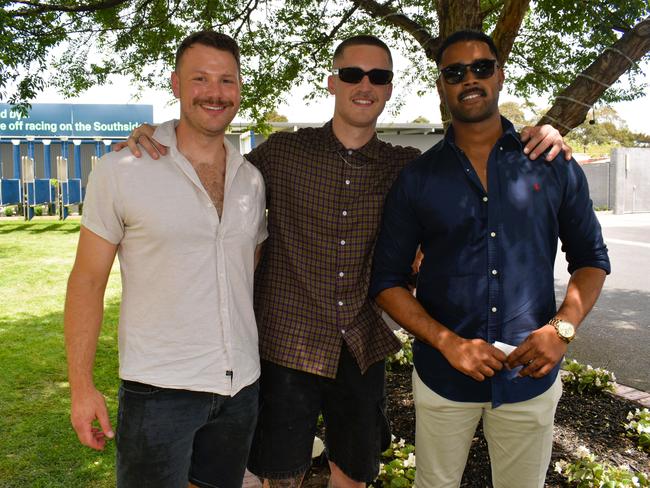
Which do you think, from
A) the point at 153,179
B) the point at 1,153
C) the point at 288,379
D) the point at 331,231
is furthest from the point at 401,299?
the point at 1,153

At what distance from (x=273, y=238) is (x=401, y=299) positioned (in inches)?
26.6

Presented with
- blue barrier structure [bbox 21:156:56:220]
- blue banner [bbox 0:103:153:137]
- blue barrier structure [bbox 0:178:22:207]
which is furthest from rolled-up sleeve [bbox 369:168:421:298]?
blue banner [bbox 0:103:153:137]

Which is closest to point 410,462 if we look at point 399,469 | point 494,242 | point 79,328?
point 399,469

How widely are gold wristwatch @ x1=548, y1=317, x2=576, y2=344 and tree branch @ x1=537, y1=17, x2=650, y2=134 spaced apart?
1.72 metres

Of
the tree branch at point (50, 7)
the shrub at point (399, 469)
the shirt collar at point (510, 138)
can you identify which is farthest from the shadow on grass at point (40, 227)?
the shirt collar at point (510, 138)

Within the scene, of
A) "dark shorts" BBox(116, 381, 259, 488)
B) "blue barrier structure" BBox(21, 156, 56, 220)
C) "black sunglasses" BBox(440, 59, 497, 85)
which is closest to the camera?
"dark shorts" BBox(116, 381, 259, 488)

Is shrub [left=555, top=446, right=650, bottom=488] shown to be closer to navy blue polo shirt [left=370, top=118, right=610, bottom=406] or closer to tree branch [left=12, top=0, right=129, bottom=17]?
navy blue polo shirt [left=370, top=118, right=610, bottom=406]

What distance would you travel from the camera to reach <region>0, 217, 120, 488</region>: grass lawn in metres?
4.02

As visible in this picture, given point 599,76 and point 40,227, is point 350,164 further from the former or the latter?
point 40,227

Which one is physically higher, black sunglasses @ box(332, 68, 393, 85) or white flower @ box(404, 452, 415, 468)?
black sunglasses @ box(332, 68, 393, 85)

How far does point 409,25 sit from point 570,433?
3.22 meters

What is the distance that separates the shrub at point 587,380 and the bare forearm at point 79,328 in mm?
4139

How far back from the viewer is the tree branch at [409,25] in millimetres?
4352

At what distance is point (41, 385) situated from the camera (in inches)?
223
